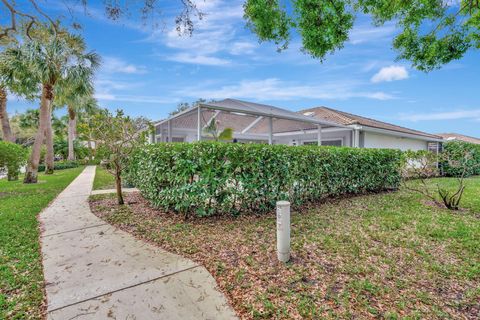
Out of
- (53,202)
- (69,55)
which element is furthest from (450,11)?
(69,55)

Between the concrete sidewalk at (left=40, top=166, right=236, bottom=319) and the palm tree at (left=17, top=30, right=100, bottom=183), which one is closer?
the concrete sidewalk at (left=40, top=166, right=236, bottom=319)

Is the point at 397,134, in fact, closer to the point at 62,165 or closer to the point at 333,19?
the point at 333,19

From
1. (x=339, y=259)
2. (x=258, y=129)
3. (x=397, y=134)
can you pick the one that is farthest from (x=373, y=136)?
(x=339, y=259)

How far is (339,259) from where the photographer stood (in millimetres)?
3688

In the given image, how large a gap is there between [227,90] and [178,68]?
380 inches

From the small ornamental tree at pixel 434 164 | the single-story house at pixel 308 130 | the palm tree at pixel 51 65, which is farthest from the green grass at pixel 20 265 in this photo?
the small ornamental tree at pixel 434 164

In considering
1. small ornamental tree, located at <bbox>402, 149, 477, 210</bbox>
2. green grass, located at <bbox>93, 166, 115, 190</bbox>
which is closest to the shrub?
green grass, located at <bbox>93, 166, 115, 190</bbox>

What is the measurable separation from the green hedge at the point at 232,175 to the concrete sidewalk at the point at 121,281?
4.46ft

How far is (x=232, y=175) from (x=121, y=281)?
9.31ft

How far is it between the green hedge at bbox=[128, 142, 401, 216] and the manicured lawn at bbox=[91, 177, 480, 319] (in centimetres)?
39

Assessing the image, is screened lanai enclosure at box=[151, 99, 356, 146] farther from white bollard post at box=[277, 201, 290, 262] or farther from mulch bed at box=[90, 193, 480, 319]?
white bollard post at box=[277, 201, 290, 262]

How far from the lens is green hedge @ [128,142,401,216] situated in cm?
506

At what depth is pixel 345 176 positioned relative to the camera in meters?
7.91

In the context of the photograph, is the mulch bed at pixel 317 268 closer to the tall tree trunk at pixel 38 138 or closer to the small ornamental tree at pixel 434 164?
the small ornamental tree at pixel 434 164
